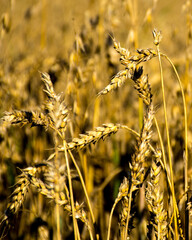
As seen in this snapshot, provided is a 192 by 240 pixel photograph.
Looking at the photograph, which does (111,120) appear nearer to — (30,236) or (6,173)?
(6,173)

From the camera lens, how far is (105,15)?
5.79 ft

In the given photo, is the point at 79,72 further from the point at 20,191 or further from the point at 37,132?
the point at 20,191

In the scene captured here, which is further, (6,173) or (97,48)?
(97,48)

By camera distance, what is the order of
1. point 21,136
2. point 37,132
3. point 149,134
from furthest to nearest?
point 21,136 < point 37,132 < point 149,134

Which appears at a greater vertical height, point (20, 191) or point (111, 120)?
point (111, 120)

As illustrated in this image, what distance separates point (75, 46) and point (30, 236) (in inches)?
36.4

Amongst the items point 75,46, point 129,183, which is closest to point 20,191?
point 129,183

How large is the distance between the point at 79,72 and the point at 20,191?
2.34ft

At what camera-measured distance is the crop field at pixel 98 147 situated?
758 millimetres

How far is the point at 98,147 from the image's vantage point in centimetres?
185

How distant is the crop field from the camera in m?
0.76

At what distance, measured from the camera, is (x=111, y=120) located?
204 cm

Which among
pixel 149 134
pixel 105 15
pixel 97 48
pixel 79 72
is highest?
pixel 105 15

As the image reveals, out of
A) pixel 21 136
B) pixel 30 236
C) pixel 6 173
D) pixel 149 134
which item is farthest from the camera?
pixel 21 136
